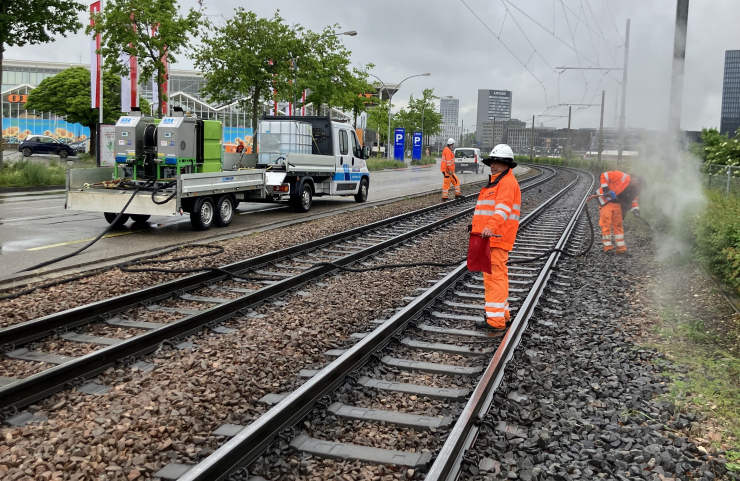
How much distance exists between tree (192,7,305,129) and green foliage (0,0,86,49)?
664 cm

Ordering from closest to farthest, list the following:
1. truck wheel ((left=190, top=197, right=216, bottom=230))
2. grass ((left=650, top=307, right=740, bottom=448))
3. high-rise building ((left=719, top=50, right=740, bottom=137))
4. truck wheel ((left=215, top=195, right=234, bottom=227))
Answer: grass ((left=650, top=307, right=740, bottom=448)) → high-rise building ((left=719, top=50, right=740, bottom=137)) → truck wheel ((left=190, top=197, right=216, bottom=230)) → truck wheel ((left=215, top=195, right=234, bottom=227))

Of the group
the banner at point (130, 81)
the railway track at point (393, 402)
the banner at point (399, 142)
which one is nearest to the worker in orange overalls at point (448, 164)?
the railway track at point (393, 402)

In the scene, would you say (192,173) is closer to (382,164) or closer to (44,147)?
(44,147)

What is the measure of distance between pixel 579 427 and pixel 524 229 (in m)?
11.3

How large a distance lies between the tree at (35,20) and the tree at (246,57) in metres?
6.64

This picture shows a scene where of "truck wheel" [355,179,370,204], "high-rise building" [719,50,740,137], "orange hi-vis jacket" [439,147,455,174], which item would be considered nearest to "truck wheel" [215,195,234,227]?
"truck wheel" [355,179,370,204]

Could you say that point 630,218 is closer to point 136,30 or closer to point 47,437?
point 47,437

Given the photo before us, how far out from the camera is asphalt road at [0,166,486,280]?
1052cm

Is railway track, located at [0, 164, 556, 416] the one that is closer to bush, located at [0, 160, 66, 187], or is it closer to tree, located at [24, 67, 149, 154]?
bush, located at [0, 160, 66, 187]

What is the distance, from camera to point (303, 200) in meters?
17.7

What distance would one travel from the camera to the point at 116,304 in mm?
7109

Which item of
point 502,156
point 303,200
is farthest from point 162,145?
point 502,156

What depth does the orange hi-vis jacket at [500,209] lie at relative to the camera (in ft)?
22.0

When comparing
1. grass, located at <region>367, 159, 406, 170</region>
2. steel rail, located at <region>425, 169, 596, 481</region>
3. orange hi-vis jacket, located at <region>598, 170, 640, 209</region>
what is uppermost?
grass, located at <region>367, 159, 406, 170</region>
